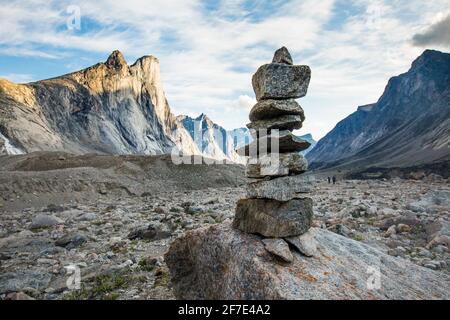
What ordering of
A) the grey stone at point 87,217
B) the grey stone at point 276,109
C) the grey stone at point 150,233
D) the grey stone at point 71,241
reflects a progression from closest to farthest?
1. the grey stone at point 276,109
2. the grey stone at point 71,241
3. the grey stone at point 150,233
4. the grey stone at point 87,217

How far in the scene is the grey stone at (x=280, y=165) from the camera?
26.8 ft

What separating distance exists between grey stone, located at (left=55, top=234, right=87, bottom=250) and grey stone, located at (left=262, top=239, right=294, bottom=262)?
9.80 m

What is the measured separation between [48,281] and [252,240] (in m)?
6.44

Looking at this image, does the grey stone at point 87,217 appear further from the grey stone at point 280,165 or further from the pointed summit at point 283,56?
the pointed summit at point 283,56

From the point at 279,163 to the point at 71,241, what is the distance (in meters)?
10.5

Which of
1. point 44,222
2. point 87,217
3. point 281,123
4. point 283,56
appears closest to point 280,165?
point 281,123

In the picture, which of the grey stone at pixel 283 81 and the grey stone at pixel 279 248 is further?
the grey stone at pixel 283 81

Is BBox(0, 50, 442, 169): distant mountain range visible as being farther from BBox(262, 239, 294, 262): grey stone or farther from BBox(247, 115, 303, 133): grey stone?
BBox(262, 239, 294, 262): grey stone

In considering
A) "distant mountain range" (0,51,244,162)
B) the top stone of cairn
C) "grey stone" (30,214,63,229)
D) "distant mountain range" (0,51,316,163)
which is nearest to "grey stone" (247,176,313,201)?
the top stone of cairn

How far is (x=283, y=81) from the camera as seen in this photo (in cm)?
834

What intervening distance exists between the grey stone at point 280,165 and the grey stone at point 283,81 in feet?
4.87

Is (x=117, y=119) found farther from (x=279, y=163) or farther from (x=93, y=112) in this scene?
(x=279, y=163)

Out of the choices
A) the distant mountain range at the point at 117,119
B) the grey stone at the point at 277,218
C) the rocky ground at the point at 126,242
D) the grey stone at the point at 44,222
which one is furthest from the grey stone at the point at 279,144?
the distant mountain range at the point at 117,119

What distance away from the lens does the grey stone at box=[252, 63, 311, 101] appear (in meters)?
8.29
